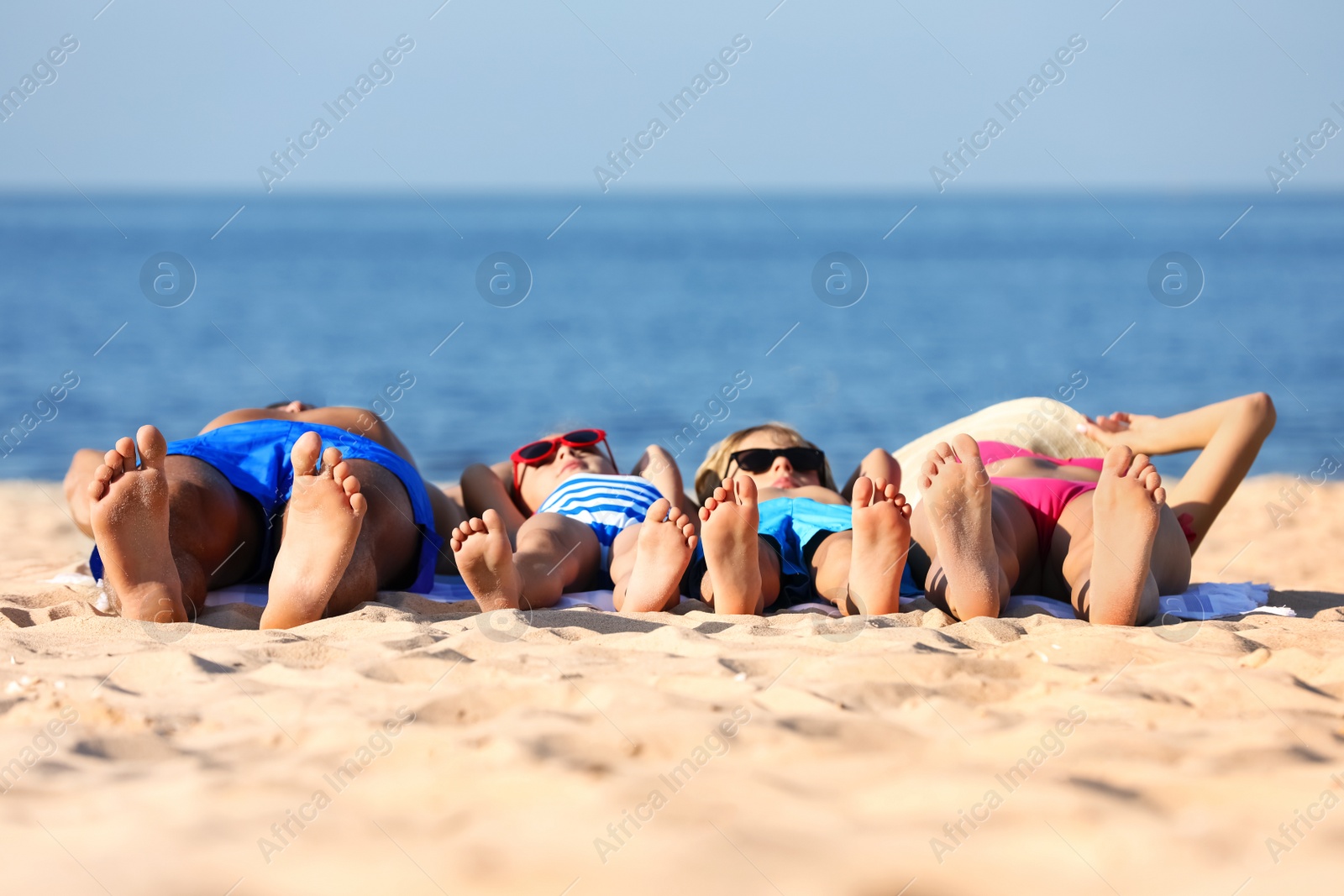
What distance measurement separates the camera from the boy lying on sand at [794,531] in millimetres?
3240

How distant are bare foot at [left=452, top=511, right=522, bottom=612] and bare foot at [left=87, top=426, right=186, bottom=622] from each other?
791mm

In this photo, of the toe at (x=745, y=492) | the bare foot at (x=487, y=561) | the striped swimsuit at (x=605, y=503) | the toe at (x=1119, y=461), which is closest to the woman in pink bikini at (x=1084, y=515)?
the toe at (x=1119, y=461)

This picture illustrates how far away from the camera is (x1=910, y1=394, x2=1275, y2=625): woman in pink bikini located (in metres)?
3.12

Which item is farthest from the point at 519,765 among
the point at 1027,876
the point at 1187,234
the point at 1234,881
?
the point at 1187,234

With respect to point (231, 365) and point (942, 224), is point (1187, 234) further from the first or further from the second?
point (231, 365)

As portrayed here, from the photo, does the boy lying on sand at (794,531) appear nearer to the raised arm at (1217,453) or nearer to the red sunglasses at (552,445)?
the red sunglasses at (552,445)

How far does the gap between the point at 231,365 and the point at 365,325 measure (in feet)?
22.0

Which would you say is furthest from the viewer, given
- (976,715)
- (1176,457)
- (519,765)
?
(1176,457)

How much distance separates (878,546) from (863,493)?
20 centimetres

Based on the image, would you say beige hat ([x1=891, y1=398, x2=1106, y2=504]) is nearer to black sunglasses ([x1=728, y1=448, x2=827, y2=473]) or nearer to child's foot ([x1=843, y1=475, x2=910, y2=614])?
black sunglasses ([x1=728, y1=448, x2=827, y2=473])

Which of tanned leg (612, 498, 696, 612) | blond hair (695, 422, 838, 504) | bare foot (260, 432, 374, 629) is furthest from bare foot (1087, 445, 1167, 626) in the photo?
bare foot (260, 432, 374, 629)

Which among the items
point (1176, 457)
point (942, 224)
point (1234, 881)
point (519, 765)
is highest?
point (942, 224)

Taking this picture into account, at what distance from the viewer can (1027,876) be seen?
1.71m

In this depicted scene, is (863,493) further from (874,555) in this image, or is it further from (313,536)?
(313,536)
